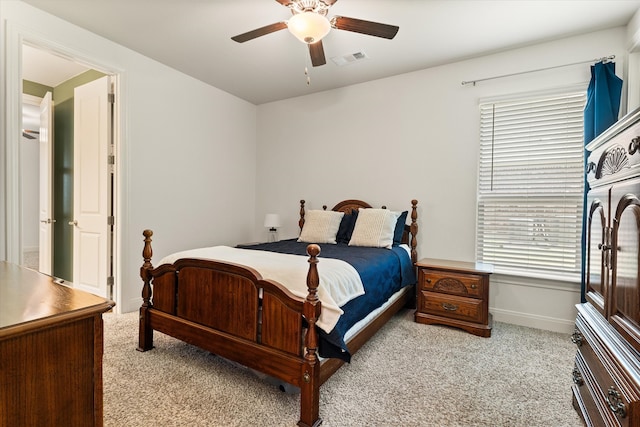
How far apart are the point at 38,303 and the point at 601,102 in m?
3.83

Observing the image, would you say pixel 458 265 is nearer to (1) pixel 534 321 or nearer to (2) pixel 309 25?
(1) pixel 534 321

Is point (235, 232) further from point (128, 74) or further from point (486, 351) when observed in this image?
point (486, 351)

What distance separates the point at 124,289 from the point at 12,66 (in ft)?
7.12

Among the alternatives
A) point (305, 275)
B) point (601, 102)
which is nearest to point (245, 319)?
point (305, 275)

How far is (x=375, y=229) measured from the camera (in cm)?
334

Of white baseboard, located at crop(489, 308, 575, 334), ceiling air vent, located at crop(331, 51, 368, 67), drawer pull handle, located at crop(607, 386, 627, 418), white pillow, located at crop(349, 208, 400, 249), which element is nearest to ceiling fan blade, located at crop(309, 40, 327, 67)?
ceiling air vent, located at crop(331, 51, 368, 67)

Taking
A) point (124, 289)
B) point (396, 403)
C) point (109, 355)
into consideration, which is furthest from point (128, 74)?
point (396, 403)

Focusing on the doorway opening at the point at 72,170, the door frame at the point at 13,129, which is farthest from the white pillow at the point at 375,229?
the door frame at the point at 13,129

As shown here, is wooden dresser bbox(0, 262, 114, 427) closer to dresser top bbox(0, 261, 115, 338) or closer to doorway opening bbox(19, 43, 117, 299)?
dresser top bbox(0, 261, 115, 338)

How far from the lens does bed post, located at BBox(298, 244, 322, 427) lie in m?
1.64

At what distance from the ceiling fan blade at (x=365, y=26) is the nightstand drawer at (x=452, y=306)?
2.32 metres

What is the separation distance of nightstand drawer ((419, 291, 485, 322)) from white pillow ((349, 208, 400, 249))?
64 centimetres

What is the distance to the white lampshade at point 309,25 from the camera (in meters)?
2.01

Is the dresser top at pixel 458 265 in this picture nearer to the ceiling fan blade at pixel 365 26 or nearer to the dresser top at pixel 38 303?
the ceiling fan blade at pixel 365 26
